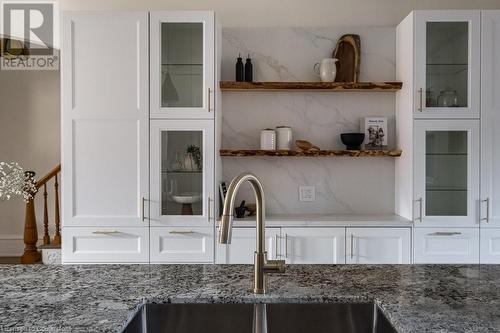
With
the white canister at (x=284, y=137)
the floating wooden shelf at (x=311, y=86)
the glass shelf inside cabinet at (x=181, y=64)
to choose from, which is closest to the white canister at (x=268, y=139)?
the white canister at (x=284, y=137)

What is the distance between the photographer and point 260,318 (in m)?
1.20

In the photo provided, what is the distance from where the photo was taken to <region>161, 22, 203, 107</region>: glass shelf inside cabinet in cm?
294

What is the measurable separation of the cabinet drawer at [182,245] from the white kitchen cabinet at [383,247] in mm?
960

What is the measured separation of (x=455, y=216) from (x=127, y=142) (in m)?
2.29

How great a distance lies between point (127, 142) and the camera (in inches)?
115

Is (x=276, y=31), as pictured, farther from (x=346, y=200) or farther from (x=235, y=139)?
(x=346, y=200)

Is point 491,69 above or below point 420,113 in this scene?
above

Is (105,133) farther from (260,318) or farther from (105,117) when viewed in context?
(260,318)

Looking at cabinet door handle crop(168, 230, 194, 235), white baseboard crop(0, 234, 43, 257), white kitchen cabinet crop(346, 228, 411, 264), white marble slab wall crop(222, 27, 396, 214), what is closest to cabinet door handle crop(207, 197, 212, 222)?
cabinet door handle crop(168, 230, 194, 235)

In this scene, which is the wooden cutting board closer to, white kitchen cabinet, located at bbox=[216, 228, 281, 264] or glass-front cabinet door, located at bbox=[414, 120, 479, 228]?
glass-front cabinet door, located at bbox=[414, 120, 479, 228]

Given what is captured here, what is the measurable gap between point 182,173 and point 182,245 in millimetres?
492

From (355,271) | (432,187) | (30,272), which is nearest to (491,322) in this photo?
(355,271)

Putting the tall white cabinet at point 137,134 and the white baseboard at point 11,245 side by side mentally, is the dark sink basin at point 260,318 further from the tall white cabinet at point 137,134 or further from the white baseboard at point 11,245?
the white baseboard at point 11,245

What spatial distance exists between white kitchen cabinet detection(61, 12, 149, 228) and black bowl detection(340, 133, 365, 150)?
1.45m
